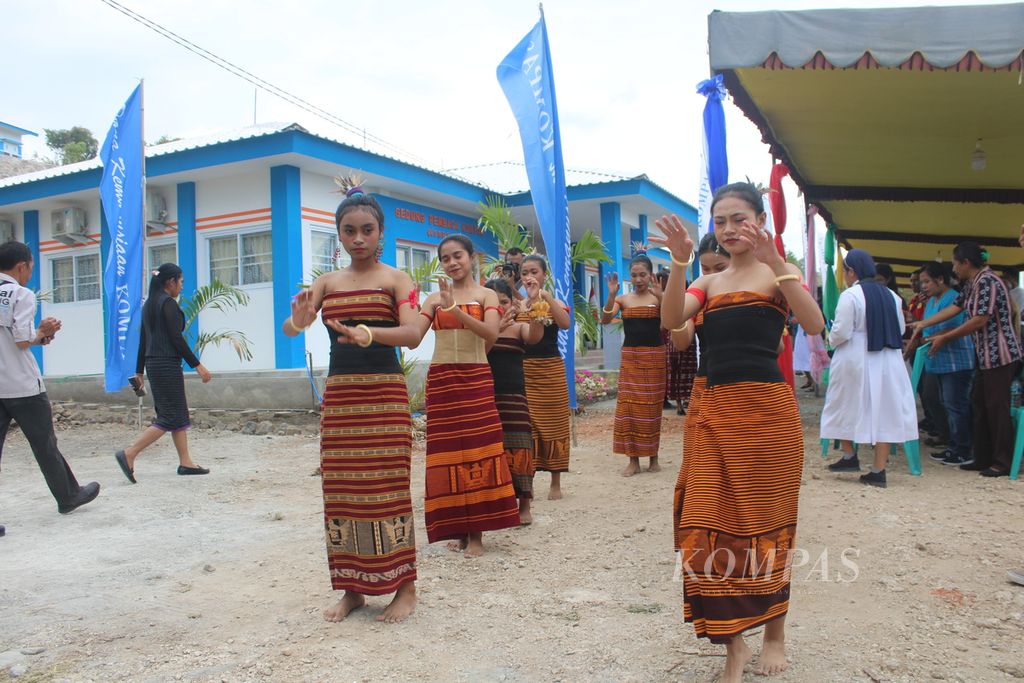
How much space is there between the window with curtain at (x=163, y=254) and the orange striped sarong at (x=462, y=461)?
33.6 ft

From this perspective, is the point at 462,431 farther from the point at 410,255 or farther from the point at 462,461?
the point at 410,255

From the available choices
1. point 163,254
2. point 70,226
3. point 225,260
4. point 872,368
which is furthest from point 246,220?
point 872,368

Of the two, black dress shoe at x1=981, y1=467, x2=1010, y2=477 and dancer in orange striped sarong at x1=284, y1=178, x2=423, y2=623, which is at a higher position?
dancer in orange striped sarong at x1=284, y1=178, x2=423, y2=623

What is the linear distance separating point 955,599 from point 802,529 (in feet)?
3.64

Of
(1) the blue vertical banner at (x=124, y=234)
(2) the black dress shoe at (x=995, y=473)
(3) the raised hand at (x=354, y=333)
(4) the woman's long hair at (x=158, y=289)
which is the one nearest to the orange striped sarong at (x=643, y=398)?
(2) the black dress shoe at (x=995, y=473)

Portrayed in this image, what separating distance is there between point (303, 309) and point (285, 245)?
28.1 ft

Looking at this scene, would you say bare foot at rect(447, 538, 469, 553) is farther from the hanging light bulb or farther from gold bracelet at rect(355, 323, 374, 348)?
the hanging light bulb

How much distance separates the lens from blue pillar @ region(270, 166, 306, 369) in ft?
36.9

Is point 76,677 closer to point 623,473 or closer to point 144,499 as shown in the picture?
point 144,499

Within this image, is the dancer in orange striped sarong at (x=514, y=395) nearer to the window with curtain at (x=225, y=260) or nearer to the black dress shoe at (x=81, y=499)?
the black dress shoe at (x=81, y=499)

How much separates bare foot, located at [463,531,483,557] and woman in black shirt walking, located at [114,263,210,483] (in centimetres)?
339

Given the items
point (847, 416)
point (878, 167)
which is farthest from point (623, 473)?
point (878, 167)

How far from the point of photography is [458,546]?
4.37m

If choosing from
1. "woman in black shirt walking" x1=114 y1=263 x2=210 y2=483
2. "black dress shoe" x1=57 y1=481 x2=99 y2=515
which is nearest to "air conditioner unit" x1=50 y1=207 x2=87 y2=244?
"woman in black shirt walking" x1=114 y1=263 x2=210 y2=483
